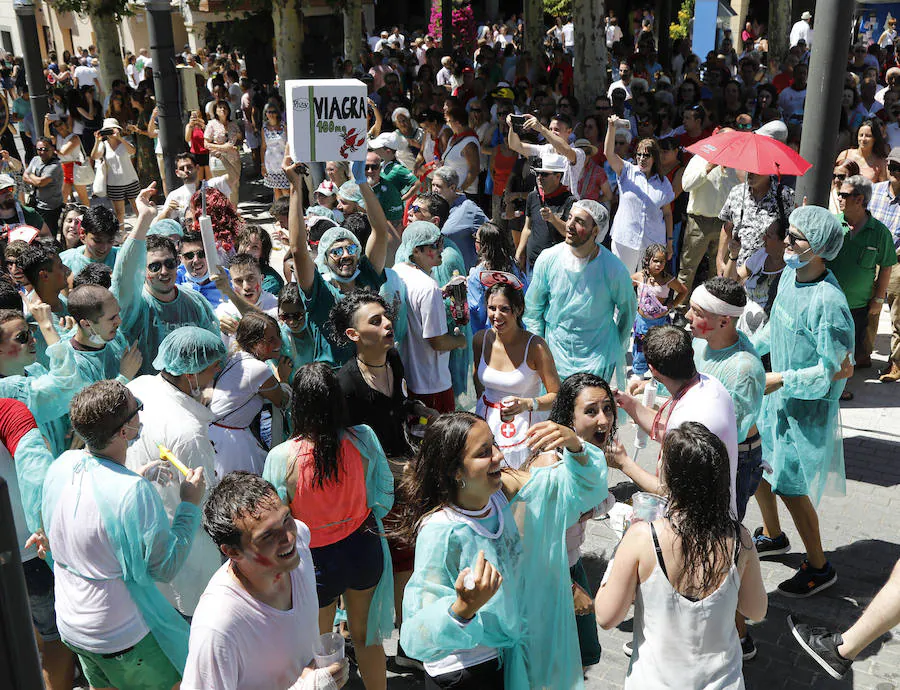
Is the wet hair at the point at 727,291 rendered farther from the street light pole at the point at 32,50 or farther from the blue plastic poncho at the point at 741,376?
the street light pole at the point at 32,50

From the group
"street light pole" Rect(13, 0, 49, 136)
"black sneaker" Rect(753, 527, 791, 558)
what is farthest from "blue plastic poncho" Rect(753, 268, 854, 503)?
"street light pole" Rect(13, 0, 49, 136)

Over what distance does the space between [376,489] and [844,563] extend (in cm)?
305

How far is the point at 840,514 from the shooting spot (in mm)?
6117

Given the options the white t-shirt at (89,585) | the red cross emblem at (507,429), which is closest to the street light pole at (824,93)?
the red cross emblem at (507,429)

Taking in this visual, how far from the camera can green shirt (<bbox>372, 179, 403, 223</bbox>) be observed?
28.8 ft

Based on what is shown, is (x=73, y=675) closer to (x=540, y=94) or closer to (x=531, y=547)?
(x=531, y=547)

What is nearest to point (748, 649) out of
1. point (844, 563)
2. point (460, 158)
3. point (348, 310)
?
point (844, 563)

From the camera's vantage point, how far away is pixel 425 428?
185 inches

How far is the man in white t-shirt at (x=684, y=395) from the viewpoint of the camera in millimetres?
4074

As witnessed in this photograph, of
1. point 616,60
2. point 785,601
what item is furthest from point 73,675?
point 616,60

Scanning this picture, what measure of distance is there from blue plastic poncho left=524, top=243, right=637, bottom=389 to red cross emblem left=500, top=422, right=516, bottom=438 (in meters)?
1.04

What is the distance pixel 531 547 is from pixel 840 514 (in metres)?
3.49

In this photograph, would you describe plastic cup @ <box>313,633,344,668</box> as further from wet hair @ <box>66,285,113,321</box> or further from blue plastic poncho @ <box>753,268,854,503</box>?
blue plastic poncho @ <box>753,268,854,503</box>

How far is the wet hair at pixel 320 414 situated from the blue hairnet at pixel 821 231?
2.81 meters
